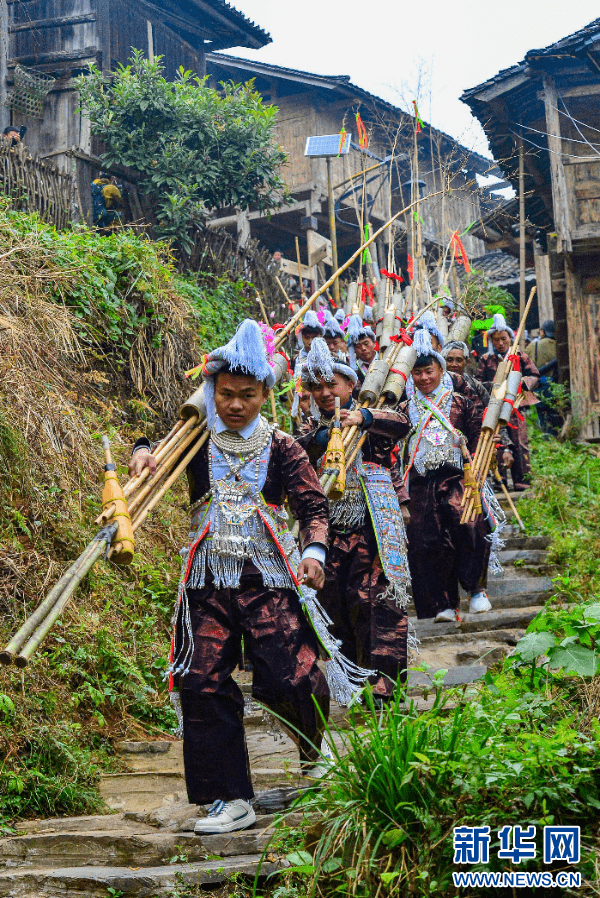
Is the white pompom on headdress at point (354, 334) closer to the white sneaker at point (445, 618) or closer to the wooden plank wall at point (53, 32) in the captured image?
the white sneaker at point (445, 618)

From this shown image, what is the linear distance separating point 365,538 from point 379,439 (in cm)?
59

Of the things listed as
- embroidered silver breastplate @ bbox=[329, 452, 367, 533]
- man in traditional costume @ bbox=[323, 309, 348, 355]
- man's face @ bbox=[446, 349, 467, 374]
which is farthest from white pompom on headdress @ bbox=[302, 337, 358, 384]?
man's face @ bbox=[446, 349, 467, 374]

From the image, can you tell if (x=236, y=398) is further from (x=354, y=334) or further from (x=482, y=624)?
(x=354, y=334)

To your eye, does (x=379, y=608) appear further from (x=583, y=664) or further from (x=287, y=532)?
(x=583, y=664)

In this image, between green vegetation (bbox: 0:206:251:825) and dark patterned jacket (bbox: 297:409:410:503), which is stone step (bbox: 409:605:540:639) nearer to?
dark patterned jacket (bbox: 297:409:410:503)

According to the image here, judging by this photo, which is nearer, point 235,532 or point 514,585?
point 235,532

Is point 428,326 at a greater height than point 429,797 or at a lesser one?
greater

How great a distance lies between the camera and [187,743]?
3.59 m

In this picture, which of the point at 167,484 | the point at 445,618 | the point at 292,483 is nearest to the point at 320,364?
the point at 292,483

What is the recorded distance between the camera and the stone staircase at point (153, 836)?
123 inches

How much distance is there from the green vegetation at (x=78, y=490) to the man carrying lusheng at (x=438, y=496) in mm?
1860

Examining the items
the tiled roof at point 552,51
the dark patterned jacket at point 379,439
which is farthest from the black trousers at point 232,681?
the tiled roof at point 552,51

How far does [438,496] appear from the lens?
670 centimetres

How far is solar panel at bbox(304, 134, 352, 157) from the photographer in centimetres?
1073
